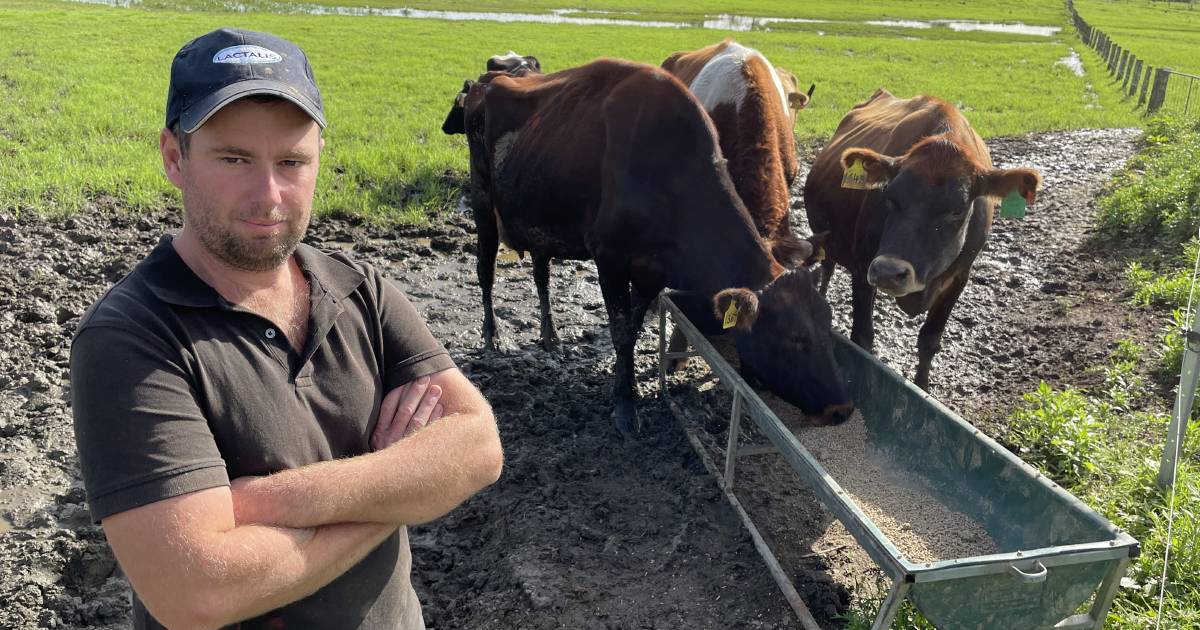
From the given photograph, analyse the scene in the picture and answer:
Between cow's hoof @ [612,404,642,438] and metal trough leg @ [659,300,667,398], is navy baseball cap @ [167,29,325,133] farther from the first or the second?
metal trough leg @ [659,300,667,398]

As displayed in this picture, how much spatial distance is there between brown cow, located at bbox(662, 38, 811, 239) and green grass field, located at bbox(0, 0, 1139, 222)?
12.5 ft

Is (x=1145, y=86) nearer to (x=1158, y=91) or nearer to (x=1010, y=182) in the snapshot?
(x=1158, y=91)

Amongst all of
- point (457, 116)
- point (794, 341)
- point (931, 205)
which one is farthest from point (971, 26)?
point (794, 341)

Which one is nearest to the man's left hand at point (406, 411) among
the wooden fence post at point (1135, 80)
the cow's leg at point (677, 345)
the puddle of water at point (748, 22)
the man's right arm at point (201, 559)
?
the man's right arm at point (201, 559)

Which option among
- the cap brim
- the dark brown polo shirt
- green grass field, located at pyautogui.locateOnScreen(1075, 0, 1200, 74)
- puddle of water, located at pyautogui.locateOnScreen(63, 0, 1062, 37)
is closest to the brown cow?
the dark brown polo shirt

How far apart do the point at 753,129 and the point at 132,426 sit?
4.32m

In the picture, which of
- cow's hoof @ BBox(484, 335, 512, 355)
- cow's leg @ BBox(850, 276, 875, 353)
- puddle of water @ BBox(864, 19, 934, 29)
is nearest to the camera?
cow's leg @ BBox(850, 276, 875, 353)

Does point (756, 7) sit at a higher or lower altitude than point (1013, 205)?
higher

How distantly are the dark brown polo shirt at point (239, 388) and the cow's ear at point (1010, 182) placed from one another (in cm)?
377

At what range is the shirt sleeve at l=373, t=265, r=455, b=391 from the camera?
6.27 ft

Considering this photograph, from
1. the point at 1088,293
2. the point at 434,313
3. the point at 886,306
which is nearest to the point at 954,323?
the point at 886,306

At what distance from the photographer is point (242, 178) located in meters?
1.63

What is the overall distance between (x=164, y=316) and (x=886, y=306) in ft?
20.6

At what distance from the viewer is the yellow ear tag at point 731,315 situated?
13.3 feet
